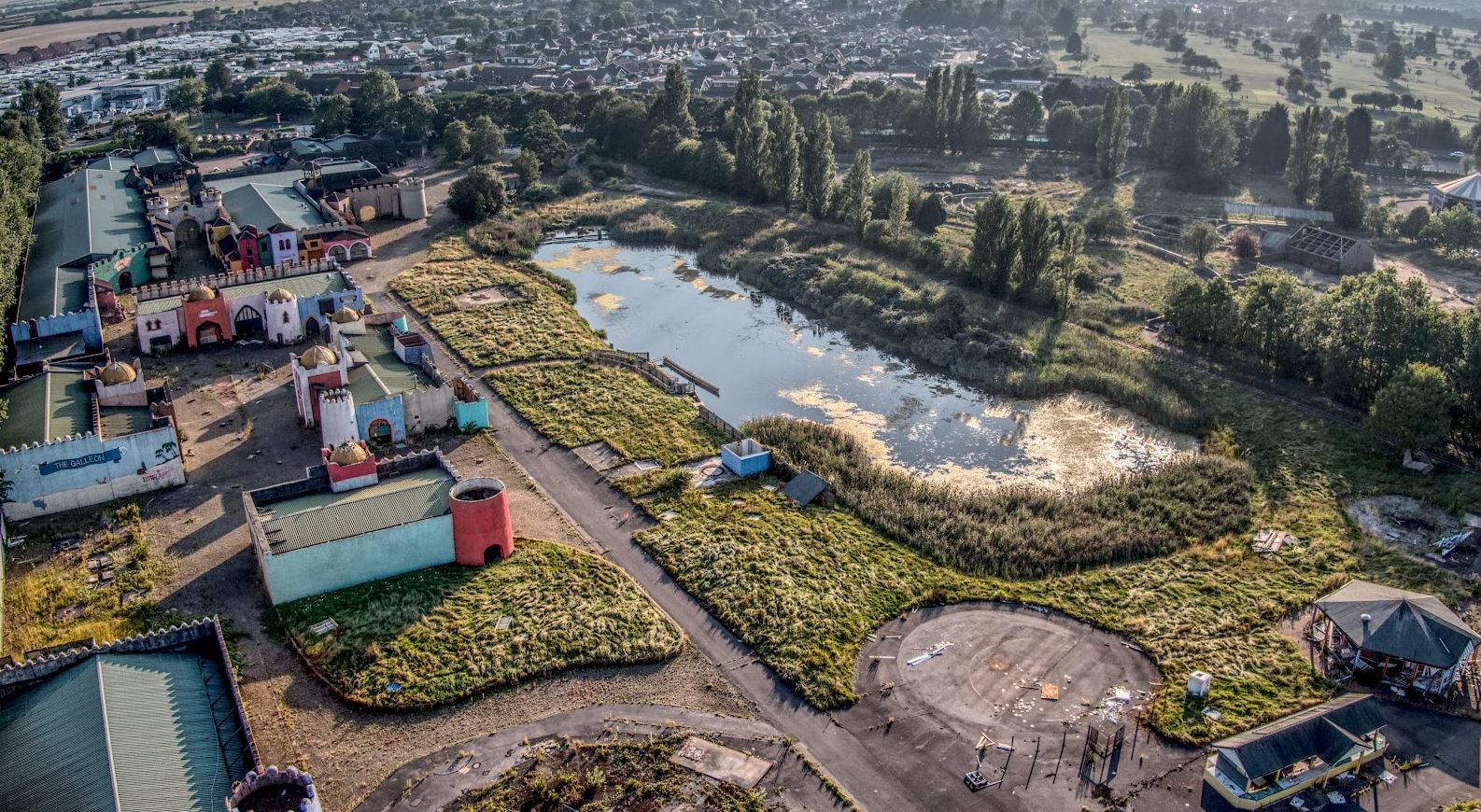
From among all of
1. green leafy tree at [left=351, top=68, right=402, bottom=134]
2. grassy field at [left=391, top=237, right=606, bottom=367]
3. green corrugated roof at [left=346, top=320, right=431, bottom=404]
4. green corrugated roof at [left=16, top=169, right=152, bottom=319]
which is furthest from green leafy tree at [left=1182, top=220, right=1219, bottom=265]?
green leafy tree at [left=351, top=68, right=402, bottom=134]

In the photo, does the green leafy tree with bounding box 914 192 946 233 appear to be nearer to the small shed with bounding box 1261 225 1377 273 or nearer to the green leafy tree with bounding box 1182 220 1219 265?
the green leafy tree with bounding box 1182 220 1219 265

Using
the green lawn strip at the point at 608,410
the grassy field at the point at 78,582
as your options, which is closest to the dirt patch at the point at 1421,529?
the green lawn strip at the point at 608,410

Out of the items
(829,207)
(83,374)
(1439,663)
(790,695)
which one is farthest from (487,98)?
(1439,663)

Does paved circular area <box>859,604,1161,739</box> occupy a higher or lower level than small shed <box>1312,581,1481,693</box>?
lower

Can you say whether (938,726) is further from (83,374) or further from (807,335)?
(83,374)

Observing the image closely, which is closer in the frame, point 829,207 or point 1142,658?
point 1142,658
